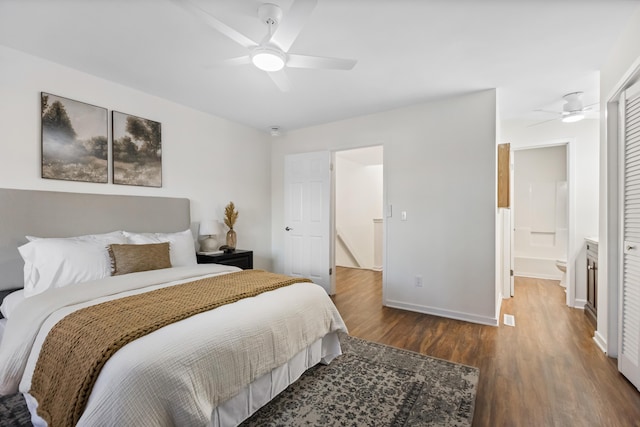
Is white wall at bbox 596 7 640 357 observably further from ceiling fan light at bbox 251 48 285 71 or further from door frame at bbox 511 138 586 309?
ceiling fan light at bbox 251 48 285 71

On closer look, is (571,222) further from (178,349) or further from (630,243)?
(178,349)

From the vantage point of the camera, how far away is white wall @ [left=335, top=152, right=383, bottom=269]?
6.32m

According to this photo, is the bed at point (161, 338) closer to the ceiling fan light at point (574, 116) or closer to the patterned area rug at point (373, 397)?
the patterned area rug at point (373, 397)

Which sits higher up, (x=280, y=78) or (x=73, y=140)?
(x=280, y=78)

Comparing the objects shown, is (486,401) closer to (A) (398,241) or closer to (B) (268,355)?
(B) (268,355)

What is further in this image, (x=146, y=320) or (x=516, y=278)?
(x=516, y=278)

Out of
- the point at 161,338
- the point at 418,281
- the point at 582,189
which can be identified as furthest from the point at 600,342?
the point at 161,338

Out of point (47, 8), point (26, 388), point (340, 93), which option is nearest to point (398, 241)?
point (340, 93)

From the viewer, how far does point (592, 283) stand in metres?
3.25

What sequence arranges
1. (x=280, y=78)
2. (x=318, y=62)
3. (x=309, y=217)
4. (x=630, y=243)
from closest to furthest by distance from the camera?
1. (x=318, y=62)
2. (x=630, y=243)
3. (x=280, y=78)
4. (x=309, y=217)

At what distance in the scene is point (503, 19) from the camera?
6.42ft

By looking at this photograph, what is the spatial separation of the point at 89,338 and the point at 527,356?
303 centimetres

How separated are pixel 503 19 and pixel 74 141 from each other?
3625 mm

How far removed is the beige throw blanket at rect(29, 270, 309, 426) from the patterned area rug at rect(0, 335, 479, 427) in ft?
2.20
